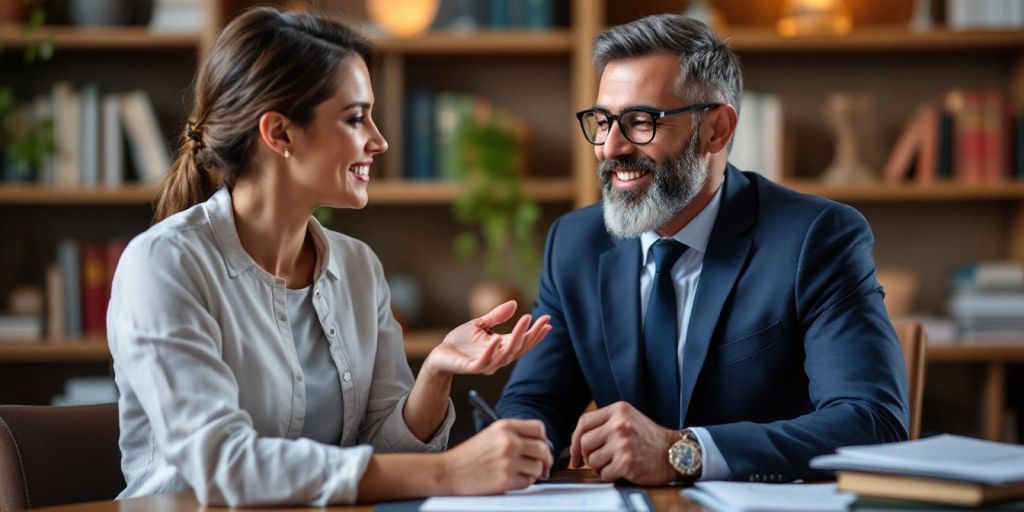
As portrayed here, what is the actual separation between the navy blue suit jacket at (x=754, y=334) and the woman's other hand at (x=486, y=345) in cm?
33

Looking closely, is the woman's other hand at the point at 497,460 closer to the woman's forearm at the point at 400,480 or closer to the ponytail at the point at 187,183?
the woman's forearm at the point at 400,480

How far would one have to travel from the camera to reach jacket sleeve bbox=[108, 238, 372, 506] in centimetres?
134

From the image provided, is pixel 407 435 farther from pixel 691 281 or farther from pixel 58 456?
pixel 691 281

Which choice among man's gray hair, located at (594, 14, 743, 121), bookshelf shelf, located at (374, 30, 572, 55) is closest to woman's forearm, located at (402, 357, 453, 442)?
man's gray hair, located at (594, 14, 743, 121)

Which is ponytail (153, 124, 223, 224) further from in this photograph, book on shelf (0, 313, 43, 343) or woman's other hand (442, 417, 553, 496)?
book on shelf (0, 313, 43, 343)

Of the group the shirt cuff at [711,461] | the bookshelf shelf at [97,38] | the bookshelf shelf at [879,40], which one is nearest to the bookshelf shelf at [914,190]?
the bookshelf shelf at [879,40]

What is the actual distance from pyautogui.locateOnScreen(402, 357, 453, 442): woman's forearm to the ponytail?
0.42 m

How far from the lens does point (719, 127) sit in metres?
2.07

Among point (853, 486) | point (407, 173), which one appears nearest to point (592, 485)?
point (853, 486)

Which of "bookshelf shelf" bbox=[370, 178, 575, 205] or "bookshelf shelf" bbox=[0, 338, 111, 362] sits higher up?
"bookshelf shelf" bbox=[370, 178, 575, 205]

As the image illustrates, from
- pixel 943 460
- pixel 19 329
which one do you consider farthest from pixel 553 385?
pixel 19 329

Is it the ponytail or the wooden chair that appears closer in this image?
the ponytail

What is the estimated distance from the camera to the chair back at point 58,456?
1.56m

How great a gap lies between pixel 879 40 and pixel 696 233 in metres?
1.65
